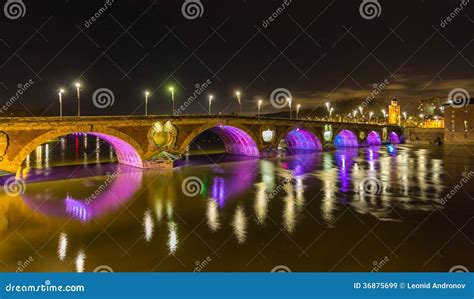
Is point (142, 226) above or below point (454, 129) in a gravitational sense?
below

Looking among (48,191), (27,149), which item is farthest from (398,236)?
(27,149)

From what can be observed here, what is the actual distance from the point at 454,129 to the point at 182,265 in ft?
318

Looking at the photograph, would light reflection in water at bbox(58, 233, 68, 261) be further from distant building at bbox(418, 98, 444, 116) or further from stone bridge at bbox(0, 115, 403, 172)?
distant building at bbox(418, 98, 444, 116)

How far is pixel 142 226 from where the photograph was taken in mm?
14469

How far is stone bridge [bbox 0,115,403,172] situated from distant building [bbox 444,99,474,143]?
4882cm

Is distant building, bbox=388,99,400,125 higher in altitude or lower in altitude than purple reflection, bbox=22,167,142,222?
higher

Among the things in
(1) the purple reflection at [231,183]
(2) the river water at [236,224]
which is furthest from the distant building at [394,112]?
(1) the purple reflection at [231,183]

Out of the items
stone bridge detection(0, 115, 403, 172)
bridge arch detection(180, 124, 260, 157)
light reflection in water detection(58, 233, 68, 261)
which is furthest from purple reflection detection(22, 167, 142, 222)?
bridge arch detection(180, 124, 260, 157)

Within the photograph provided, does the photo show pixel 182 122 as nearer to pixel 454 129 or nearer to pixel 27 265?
pixel 27 265

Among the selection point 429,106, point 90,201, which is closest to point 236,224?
point 90,201

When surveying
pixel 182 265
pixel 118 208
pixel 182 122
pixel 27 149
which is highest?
pixel 182 122

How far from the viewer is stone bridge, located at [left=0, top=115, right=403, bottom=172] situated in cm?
2402

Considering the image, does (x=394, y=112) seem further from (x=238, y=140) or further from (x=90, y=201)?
(x=90, y=201)

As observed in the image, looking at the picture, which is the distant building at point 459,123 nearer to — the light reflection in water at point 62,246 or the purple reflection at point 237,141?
the purple reflection at point 237,141
